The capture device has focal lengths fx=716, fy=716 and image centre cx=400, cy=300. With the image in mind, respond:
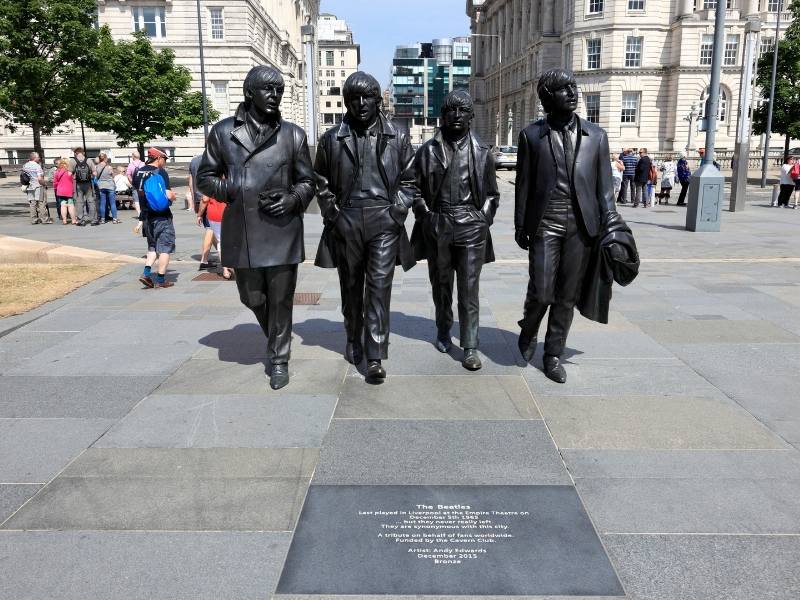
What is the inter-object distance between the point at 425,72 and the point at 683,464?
186 meters

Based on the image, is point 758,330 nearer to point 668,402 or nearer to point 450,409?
point 668,402

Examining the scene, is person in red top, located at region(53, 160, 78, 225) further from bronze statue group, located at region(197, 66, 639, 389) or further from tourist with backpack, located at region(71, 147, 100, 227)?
bronze statue group, located at region(197, 66, 639, 389)

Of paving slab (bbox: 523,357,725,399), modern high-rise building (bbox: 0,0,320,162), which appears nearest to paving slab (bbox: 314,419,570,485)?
paving slab (bbox: 523,357,725,399)

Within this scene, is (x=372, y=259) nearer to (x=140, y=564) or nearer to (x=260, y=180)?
(x=260, y=180)

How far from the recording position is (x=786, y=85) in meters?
31.7

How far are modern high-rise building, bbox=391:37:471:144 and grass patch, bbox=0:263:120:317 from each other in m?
166

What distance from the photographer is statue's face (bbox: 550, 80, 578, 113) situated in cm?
491

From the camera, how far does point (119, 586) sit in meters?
2.81

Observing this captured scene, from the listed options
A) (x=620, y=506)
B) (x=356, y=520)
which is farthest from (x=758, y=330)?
(x=356, y=520)

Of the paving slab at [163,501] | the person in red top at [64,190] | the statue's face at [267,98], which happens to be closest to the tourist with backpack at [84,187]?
the person in red top at [64,190]

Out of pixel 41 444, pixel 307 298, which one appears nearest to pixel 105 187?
pixel 307 298

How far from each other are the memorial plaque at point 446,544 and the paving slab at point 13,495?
1399 millimetres

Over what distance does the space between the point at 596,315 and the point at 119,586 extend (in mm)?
3655

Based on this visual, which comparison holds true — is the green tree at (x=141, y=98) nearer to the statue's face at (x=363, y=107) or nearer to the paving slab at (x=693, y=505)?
the statue's face at (x=363, y=107)
